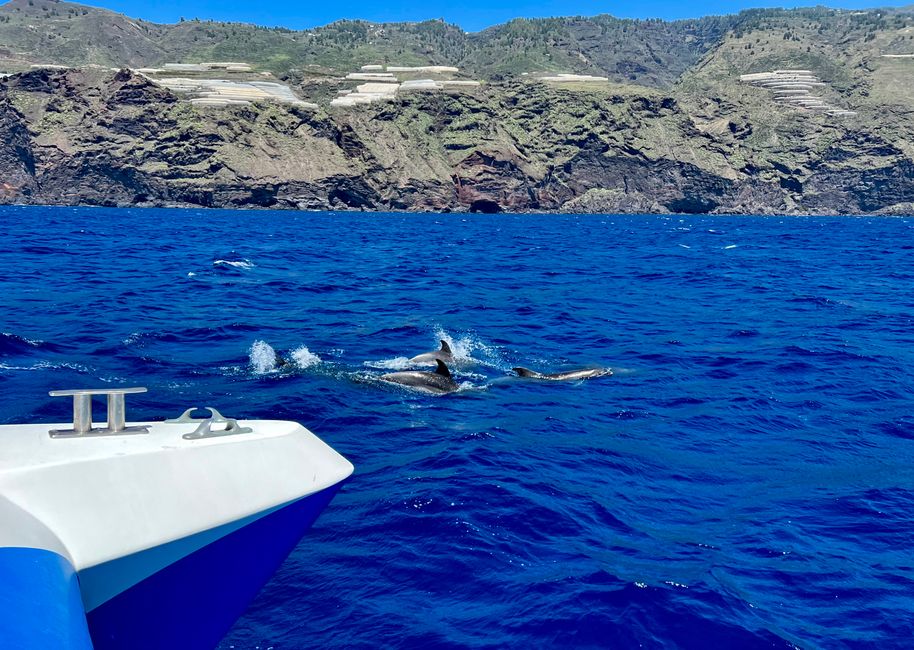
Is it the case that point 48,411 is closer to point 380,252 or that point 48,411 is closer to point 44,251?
point 44,251

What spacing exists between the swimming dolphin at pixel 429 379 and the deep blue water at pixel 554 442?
43 cm

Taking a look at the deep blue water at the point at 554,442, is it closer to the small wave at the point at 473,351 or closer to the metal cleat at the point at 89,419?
the small wave at the point at 473,351

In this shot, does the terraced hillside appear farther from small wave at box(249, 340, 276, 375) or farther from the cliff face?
small wave at box(249, 340, 276, 375)

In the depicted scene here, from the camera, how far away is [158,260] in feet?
138

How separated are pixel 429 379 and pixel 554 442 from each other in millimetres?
4469

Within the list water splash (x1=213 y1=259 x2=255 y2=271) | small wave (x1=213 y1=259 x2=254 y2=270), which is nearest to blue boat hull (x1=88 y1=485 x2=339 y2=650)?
water splash (x1=213 y1=259 x2=255 y2=271)

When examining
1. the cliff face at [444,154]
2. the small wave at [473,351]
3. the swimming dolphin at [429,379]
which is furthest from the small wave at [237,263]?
the cliff face at [444,154]

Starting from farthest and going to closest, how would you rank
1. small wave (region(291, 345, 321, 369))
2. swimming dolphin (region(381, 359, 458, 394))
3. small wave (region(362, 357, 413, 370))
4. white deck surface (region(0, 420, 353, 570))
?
1. small wave (region(362, 357, 413, 370))
2. small wave (region(291, 345, 321, 369))
3. swimming dolphin (region(381, 359, 458, 394))
4. white deck surface (region(0, 420, 353, 570))

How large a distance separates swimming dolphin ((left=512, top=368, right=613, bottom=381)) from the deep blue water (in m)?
0.43

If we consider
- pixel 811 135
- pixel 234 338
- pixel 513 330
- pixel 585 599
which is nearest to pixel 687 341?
pixel 513 330

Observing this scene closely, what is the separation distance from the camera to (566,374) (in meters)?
17.5

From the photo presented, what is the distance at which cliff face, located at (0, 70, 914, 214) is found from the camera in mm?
141750

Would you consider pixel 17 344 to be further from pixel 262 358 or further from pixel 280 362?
pixel 280 362

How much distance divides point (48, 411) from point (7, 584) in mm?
10725
